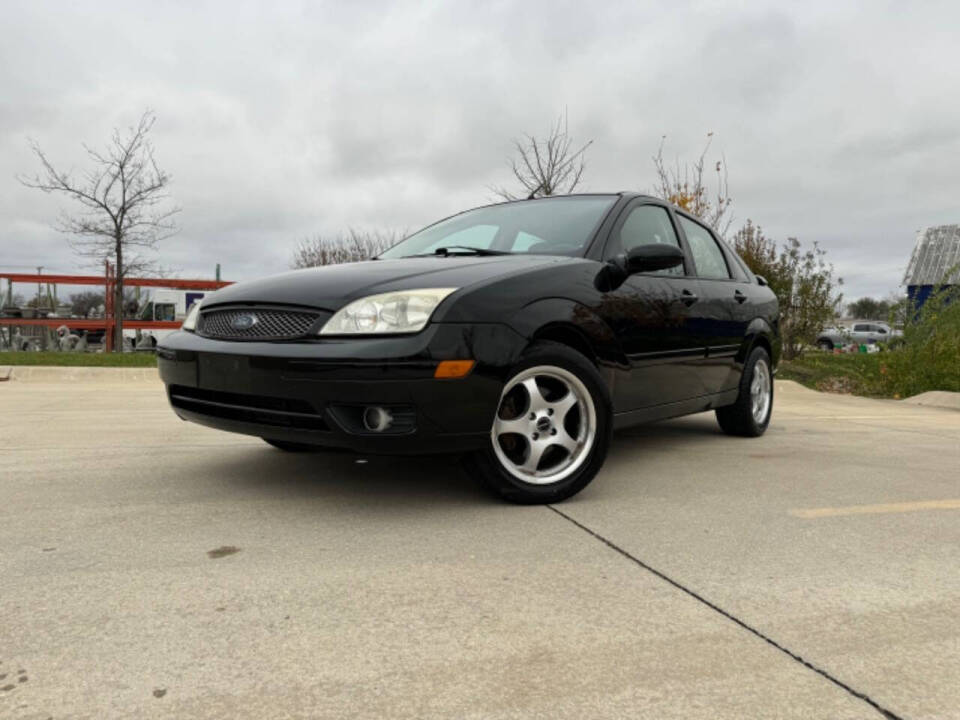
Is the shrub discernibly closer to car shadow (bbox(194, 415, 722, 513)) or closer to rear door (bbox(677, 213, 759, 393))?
rear door (bbox(677, 213, 759, 393))

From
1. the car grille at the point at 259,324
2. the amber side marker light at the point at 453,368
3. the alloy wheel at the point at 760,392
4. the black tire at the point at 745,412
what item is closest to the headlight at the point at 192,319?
the car grille at the point at 259,324

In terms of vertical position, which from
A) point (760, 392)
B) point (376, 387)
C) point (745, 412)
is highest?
point (376, 387)

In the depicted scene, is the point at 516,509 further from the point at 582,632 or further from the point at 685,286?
the point at 685,286

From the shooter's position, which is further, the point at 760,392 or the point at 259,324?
the point at 760,392

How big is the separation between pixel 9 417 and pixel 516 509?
4.79 meters

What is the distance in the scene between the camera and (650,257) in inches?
144

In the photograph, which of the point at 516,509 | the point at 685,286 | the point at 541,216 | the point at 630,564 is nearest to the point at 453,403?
the point at 516,509

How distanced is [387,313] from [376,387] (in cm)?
31

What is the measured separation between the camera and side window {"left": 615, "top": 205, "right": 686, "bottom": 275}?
158 inches

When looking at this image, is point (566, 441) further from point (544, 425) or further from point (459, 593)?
point (459, 593)

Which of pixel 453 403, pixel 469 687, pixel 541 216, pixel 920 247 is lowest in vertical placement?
pixel 469 687

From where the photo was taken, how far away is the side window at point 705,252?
189 inches

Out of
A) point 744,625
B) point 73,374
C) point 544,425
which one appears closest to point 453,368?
point 544,425

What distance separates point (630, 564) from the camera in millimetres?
2482
